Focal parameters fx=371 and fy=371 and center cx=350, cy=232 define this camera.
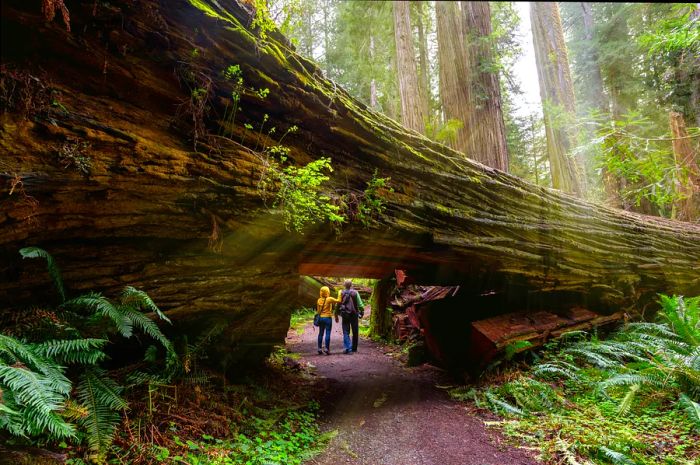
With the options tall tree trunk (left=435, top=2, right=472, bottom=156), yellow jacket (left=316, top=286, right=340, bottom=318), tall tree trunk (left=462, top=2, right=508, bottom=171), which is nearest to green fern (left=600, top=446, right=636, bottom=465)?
yellow jacket (left=316, top=286, right=340, bottom=318)

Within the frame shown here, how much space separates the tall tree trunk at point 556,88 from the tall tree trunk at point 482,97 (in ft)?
10.5

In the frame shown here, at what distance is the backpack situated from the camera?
995 cm

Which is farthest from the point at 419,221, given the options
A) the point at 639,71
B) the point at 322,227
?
the point at 639,71

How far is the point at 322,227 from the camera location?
4777 mm

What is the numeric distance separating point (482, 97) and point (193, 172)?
840 centimetres

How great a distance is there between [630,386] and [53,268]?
22.1 ft

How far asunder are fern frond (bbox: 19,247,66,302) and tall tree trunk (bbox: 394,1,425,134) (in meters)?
9.73

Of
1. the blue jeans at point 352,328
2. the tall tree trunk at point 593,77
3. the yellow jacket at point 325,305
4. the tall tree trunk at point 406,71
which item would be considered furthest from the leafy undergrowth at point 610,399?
the tall tree trunk at point 593,77

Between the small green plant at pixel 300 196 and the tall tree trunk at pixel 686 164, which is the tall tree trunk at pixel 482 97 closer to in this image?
the tall tree trunk at pixel 686 164

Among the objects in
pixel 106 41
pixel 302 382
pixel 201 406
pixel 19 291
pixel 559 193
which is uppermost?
pixel 106 41

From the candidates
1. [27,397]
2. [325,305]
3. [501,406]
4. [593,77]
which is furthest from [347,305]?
[593,77]

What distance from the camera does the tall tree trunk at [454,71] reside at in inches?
392

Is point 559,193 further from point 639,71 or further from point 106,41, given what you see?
point 639,71

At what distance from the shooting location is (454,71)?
33.8 feet
